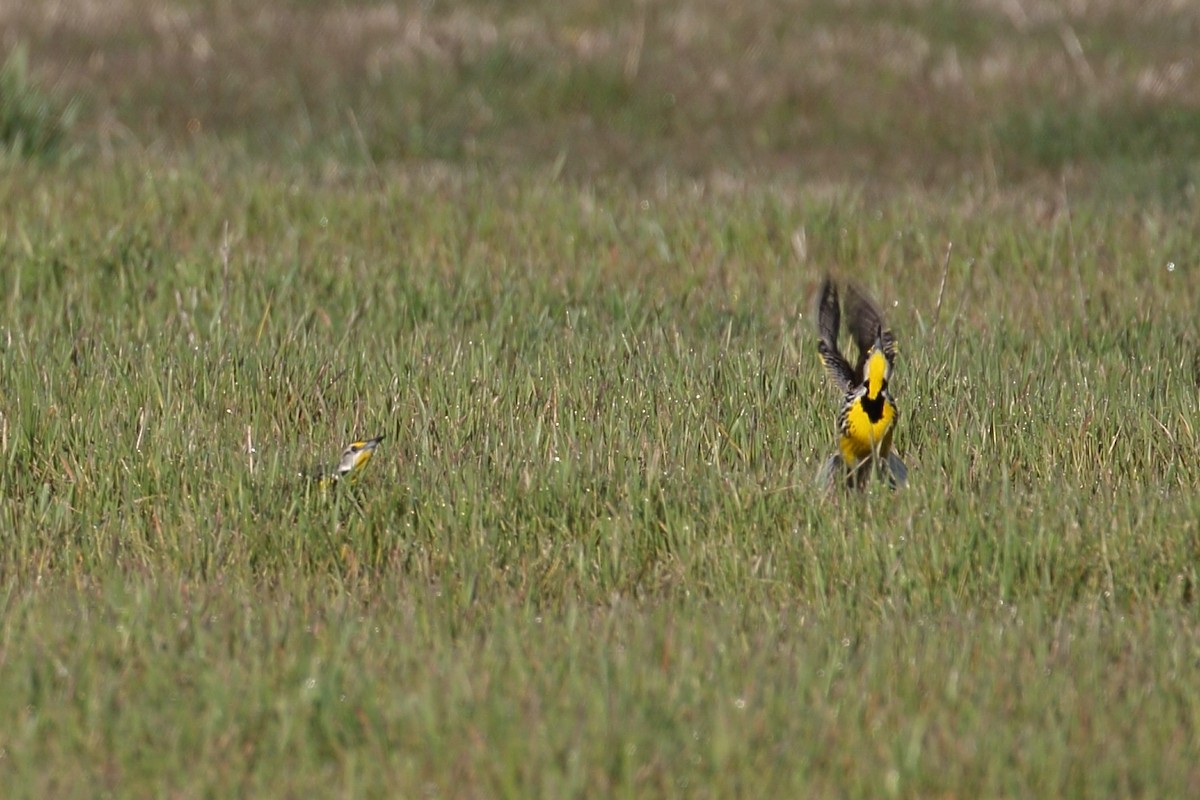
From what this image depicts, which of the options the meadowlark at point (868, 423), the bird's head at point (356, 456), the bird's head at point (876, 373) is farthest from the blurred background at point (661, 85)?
the bird's head at point (356, 456)

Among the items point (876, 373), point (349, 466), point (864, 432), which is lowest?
point (349, 466)

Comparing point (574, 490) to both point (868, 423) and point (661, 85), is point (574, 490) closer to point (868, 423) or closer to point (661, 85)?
point (868, 423)

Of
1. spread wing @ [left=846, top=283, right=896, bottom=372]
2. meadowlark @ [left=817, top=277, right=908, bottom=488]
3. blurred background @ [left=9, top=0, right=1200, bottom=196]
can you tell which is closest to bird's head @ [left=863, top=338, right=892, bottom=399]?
meadowlark @ [left=817, top=277, right=908, bottom=488]

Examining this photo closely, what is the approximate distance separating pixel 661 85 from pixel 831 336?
809 centimetres

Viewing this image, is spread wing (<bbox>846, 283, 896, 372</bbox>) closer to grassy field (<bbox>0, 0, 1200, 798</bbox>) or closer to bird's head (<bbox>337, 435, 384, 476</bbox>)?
grassy field (<bbox>0, 0, 1200, 798</bbox>)

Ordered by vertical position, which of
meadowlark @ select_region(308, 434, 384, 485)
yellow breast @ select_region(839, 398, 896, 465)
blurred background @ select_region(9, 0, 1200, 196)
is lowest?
blurred background @ select_region(9, 0, 1200, 196)

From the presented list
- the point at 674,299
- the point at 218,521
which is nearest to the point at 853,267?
the point at 674,299

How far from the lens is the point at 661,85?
12.6 meters

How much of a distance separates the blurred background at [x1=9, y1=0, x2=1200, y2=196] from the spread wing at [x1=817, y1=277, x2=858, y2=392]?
537 centimetres

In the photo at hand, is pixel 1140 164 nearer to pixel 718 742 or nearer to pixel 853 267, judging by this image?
pixel 853 267

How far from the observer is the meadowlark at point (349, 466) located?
14.1 ft

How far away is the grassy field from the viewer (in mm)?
3010

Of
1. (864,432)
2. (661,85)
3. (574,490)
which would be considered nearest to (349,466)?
(574,490)

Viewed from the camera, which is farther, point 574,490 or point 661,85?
point 661,85
